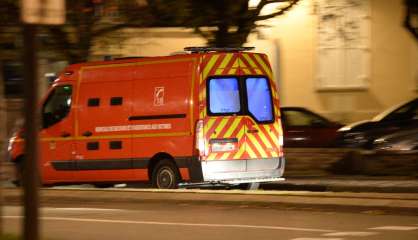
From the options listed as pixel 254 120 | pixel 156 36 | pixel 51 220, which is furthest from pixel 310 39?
pixel 51 220

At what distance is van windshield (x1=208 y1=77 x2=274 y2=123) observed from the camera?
13914mm

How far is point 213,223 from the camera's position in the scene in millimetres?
11008

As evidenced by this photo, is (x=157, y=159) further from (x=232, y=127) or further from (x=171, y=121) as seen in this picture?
(x=232, y=127)

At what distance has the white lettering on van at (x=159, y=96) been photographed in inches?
562

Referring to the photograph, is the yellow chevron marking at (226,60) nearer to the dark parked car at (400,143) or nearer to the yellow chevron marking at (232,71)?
the yellow chevron marking at (232,71)

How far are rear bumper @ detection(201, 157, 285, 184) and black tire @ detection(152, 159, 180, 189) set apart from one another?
0.65 m

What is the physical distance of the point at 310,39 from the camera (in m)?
24.9

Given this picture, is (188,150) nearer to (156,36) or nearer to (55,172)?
(55,172)

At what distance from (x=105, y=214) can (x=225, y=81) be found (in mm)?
3123

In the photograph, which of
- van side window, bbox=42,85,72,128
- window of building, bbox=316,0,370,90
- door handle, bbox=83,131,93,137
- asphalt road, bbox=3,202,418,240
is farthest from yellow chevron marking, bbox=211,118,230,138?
window of building, bbox=316,0,370,90

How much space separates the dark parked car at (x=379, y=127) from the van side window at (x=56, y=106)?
5.89 metres

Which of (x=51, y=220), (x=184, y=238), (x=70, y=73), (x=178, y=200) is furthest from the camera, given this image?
(x=70, y=73)

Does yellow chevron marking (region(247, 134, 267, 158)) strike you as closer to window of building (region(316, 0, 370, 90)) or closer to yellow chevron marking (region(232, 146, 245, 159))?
yellow chevron marking (region(232, 146, 245, 159))

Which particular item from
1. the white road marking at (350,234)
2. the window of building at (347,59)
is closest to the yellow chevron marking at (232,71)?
the white road marking at (350,234)
